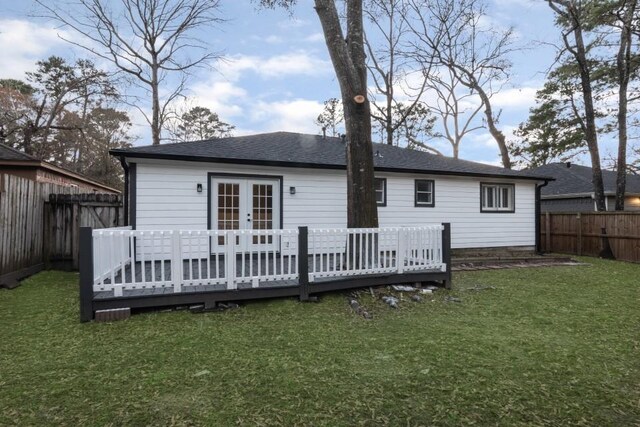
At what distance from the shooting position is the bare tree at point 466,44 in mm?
17016

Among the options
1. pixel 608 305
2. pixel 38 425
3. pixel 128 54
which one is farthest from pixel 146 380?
pixel 128 54

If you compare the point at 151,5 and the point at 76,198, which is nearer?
the point at 76,198

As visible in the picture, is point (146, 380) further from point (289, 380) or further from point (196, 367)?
point (289, 380)

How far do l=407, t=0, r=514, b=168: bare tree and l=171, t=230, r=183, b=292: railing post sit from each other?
16.4 meters

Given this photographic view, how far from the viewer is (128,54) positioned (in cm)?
1584

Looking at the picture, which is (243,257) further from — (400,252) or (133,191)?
(133,191)

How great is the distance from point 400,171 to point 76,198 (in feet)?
26.4

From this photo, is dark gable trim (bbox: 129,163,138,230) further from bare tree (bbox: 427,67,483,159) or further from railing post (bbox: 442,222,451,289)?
bare tree (bbox: 427,67,483,159)

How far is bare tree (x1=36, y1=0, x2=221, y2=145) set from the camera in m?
14.9

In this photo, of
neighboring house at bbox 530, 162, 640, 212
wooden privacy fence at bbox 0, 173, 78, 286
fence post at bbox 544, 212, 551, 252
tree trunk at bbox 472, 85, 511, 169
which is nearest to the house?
fence post at bbox 544, 212, 551, 252

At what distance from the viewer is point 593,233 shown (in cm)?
1130

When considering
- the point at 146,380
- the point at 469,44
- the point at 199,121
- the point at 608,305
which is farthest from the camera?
the point at 199,121

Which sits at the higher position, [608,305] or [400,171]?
[400,171]

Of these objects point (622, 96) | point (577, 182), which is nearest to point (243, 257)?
point (622, 96)
